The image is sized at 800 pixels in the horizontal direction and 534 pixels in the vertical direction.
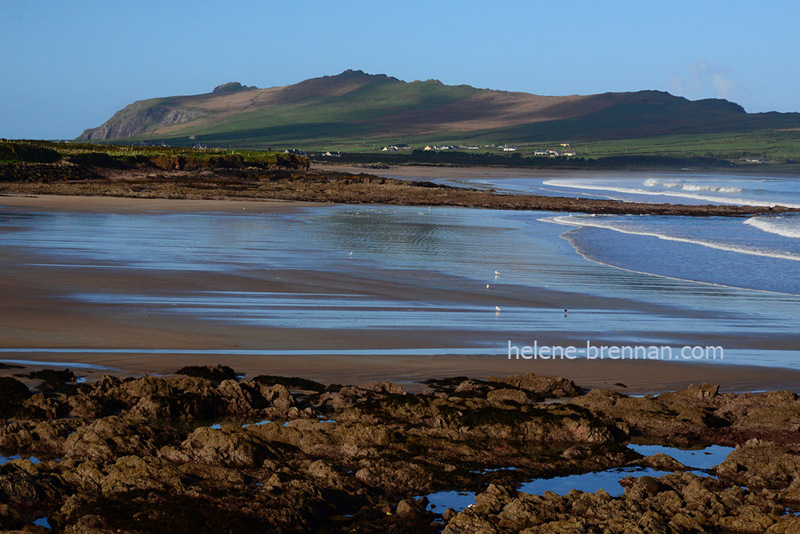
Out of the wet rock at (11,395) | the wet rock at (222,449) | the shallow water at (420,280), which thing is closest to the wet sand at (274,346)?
the shallow water at (420,280)

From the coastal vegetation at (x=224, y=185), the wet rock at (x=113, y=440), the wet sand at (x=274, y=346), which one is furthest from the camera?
the coastal vegetation at (x=224, y=185)

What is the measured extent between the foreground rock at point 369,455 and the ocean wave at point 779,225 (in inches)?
884

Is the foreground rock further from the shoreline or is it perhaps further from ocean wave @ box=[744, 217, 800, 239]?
ocean wave @ box=[744, 217, 800, 239]

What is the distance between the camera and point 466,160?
369 feet

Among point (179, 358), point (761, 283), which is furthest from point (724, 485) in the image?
point (761, 283)

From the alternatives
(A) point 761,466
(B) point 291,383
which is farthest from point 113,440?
(A) point 761,466

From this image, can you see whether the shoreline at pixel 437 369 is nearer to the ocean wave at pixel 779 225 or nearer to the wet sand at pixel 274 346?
the wet sand at pixel 274 346

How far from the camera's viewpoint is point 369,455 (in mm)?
6258

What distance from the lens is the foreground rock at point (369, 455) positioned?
5.06 m

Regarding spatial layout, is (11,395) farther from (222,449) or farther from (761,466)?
(761,466)

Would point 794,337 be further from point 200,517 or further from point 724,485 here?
point 200,517

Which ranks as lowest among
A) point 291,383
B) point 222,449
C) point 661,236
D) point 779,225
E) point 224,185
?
point 779,225

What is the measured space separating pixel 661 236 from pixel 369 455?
70.7 ft

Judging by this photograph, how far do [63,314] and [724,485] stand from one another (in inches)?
326
